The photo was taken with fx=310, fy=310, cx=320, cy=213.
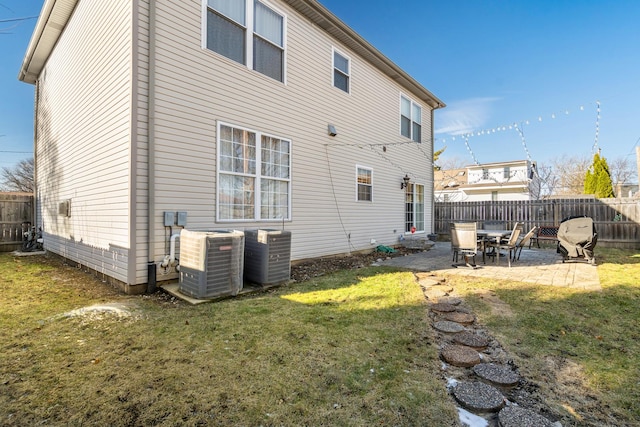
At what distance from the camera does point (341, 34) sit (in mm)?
7766

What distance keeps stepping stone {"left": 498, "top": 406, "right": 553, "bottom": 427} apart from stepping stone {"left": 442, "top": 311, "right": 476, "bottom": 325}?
1625mm

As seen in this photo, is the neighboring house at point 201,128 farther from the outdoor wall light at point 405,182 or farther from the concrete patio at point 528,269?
the concrete patio at point 528,269

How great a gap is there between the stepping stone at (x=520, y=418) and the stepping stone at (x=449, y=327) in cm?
131

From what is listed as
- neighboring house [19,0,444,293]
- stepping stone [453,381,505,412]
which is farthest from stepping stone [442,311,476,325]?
neighboring house [19,0,444,293]

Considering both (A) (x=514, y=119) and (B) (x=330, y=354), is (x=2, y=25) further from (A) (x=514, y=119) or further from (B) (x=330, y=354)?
(A) (x=514, y=119)

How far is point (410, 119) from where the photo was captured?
444 inches

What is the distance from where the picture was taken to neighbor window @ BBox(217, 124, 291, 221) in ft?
17.9

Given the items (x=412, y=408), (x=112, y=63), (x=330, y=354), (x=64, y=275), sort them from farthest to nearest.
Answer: (x=64, y=275)
(x=112, y=63)
(x=330, y=354)
(x=412, y=408)

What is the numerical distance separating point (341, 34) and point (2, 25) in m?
7.03

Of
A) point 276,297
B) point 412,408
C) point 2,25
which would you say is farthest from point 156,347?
point 2,25

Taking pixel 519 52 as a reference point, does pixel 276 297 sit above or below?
below

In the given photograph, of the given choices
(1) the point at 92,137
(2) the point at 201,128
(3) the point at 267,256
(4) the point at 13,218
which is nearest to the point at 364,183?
(3) the point at 267,256

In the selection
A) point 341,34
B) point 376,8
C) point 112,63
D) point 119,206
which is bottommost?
point 119,206

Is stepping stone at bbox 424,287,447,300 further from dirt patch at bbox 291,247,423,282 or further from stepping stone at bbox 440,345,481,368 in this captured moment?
dirt patch at bbox 291,247,423,282
